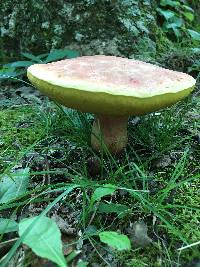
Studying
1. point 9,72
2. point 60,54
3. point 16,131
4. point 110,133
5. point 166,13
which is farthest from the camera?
point 166,13

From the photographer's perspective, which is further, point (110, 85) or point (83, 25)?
point (83, 25)

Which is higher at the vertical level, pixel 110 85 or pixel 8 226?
pixel 110 85

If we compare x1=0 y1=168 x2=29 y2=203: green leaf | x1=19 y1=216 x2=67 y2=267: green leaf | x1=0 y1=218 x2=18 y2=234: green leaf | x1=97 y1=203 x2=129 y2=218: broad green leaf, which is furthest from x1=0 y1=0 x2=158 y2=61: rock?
x1=19 y1=216 x2=67 y2=267: green leaf

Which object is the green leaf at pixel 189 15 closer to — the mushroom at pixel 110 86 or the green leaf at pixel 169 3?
the green leaf at pixel 169 3

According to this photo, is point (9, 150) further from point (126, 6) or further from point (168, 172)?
point (126, 6)

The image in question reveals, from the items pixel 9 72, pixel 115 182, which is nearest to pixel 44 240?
pixel 115 182

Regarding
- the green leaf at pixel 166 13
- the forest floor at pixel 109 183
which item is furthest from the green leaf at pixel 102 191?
the green leaf at pixel 166 13

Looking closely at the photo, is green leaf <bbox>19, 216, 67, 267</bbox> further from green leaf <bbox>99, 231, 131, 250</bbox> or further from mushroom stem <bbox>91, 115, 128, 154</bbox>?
mushroom stem <bbox>91, 115, 128, 154</bbox>

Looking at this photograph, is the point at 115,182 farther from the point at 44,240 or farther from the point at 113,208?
the point at 44,240
